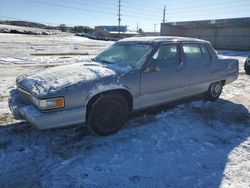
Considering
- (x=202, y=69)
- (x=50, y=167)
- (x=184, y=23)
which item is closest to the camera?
(x=50, y=167)

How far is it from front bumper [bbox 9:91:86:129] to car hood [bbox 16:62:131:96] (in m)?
0.28

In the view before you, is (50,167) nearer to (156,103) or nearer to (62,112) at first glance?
(62,112)

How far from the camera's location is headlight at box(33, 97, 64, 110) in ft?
10.7

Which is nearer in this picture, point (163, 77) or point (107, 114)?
point (107, 114)

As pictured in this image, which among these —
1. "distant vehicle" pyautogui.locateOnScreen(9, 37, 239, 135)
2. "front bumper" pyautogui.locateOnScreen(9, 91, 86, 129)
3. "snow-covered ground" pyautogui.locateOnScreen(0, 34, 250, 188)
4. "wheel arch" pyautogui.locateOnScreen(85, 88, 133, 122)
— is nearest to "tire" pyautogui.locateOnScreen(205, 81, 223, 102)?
"distant vehicle" pyautogui.locateOnScreen(9, 37, 239, 135)

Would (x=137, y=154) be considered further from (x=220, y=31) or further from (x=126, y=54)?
(x=220, y=31)

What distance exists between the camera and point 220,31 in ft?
117

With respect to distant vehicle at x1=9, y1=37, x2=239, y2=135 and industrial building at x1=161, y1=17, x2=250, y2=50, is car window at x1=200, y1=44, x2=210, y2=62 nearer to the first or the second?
distant vehicle at x1=9, y1=37, x2=239, y2=135

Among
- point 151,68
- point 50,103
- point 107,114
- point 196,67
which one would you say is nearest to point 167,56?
point 151,68

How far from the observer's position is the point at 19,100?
3.94m

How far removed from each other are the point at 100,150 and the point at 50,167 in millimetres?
784

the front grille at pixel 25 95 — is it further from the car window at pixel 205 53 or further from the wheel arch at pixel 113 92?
the car window at pixel 205 53

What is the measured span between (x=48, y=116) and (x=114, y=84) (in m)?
1.15

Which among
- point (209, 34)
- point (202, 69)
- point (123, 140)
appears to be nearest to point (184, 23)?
point (209, 34)
